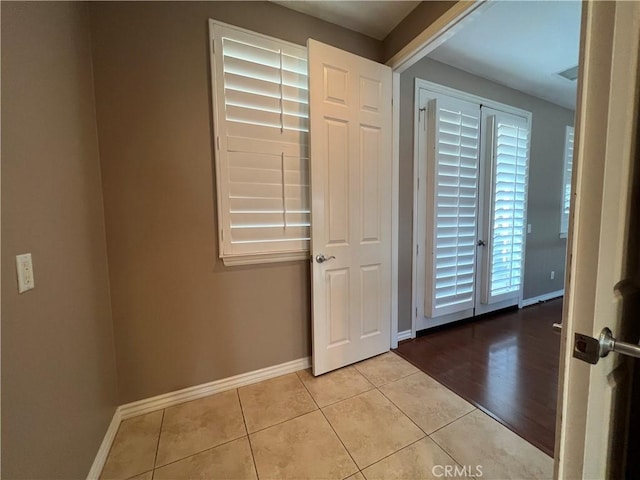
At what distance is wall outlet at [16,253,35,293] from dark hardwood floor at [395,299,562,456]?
2.30 m

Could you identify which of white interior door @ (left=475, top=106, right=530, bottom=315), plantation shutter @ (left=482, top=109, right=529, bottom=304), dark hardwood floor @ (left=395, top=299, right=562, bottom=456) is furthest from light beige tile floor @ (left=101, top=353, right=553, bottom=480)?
plantation shutter @ (left=482, top=109, right=529, bottom=304)

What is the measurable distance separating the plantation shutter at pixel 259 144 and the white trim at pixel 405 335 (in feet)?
4.40

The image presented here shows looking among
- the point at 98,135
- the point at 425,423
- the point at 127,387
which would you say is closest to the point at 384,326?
the point at 425,423

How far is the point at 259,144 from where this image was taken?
5.90 feet

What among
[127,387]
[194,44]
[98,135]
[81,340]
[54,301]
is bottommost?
[127,387]

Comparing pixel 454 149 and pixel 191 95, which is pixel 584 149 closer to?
pixel 191 95

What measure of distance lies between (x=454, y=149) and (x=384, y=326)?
5.95 ft

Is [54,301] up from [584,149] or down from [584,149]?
down

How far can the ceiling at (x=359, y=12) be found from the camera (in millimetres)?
1822

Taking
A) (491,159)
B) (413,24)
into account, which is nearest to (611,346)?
(413,24)

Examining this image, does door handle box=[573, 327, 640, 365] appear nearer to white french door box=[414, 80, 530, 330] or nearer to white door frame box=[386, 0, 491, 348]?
white door frame box=[386, 0, 491, 348]

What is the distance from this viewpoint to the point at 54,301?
1023 millimetres

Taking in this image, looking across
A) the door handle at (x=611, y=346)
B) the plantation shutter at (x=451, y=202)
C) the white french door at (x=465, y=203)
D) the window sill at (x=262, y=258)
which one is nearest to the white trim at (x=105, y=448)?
the window sill at (x=262, y=258)

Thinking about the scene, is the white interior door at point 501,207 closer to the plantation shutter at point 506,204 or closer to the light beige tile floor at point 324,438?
the plantation shutter at point 506,204
